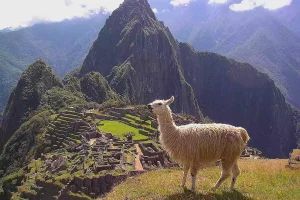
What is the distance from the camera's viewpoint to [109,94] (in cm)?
10300

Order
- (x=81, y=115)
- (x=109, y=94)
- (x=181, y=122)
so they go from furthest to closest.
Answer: (x=109, y=94), (x=181, y=122), (x=81, y=115)

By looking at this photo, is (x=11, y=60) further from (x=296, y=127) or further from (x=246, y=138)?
(x=246, y=138)

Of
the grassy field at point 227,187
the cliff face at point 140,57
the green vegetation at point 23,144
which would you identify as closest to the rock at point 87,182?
the grassy field at point 227,187

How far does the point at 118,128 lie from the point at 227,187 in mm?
42405

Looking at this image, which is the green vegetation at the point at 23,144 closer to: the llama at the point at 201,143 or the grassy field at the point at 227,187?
the grassy field at the point at 227,187

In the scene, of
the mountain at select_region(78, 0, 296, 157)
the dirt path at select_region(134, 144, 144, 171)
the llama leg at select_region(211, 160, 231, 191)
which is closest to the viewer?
the llama leg at select_region(211, 160, 231, 191)

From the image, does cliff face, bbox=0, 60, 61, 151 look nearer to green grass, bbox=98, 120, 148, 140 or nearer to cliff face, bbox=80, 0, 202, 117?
cliff face, bbox=80, 0, 202, 117

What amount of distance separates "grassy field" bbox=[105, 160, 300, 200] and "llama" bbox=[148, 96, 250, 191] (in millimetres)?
403

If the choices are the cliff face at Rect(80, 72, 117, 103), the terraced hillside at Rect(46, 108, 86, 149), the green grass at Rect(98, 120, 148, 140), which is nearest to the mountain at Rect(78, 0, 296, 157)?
the cliff face at Rect(80, 72, 117, 103)

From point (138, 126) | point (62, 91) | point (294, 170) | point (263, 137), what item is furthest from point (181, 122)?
point (263, 137)

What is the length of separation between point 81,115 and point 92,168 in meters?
31.5

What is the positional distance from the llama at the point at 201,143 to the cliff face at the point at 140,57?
121441mm

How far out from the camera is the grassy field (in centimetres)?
766

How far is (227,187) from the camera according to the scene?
841 cm
